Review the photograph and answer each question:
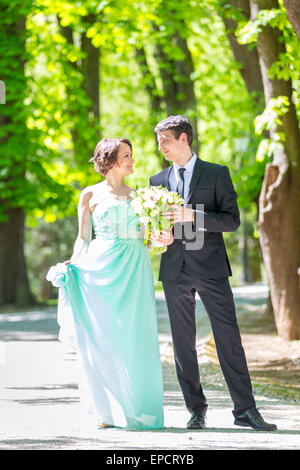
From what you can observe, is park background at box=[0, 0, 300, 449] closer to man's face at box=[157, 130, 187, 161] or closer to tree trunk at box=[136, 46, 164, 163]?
tree trunk at box=[136, 46, 164, 163]

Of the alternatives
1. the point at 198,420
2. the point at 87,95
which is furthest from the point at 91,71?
the point at 198,420

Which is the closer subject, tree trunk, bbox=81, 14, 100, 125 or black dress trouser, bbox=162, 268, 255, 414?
black dress trouser, bbox=162, 268, 255, 414

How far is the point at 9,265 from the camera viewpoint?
73.7 ft

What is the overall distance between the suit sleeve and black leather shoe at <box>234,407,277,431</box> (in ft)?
4.52

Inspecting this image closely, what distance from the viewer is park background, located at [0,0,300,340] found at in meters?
13.2

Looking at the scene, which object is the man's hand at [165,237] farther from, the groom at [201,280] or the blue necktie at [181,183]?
the blue necktie at [181,183]

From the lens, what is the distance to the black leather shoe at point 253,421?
6605mm

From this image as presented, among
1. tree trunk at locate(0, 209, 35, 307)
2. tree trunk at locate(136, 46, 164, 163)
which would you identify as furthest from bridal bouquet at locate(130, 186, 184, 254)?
tree trunk at locate(0, 209, 35, 307)

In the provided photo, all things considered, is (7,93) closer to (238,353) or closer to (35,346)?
(35,346)

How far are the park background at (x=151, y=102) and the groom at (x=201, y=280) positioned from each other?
113 inches

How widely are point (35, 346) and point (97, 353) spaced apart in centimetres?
665

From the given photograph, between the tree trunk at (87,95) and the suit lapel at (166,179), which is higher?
the tree trunk at (87,95)

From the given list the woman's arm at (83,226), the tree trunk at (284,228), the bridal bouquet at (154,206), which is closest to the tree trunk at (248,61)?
the tree trunk at (284,228)
